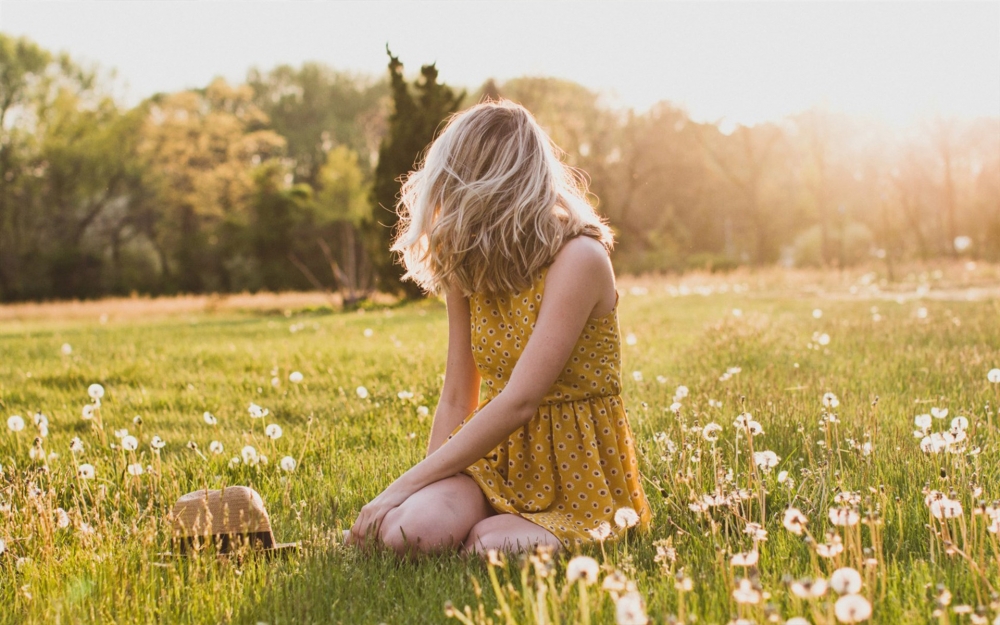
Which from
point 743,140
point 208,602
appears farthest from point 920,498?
point 743,140

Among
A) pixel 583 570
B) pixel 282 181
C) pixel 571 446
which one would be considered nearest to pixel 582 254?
pixel 571 446

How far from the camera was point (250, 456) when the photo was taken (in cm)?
383

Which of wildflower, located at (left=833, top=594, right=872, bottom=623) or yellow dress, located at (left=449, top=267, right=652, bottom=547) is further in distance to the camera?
yellow dress, located at (left=449, top=267, right=652, bottom=547)

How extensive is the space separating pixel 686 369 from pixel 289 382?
10.2ft

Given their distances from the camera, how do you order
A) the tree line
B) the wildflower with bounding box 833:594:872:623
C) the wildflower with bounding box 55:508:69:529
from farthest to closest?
the tree line, the wildflower with bounding box 55:508:69:529, the wildflower with bounding box 833:594:872:623

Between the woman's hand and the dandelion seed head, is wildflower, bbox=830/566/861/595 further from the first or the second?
the dandelion seed head

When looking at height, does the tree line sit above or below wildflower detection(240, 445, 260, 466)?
above

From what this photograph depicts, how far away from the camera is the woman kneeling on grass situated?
2809mm

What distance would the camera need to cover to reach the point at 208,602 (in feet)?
7.51

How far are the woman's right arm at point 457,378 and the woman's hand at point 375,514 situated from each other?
519 mm

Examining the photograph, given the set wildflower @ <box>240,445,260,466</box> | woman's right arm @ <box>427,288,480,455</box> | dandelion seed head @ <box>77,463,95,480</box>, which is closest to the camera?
dandelion seed head @ <box>77,463,95,480</box>

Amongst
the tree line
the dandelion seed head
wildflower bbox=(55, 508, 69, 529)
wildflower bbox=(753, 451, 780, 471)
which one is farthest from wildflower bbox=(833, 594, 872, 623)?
the tree line

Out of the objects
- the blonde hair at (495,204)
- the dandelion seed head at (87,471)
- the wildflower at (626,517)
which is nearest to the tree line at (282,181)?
the dandelion seed head at (87,471)

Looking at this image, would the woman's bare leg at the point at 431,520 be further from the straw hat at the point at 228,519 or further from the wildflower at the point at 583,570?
the wildflower at the point at 583,570
